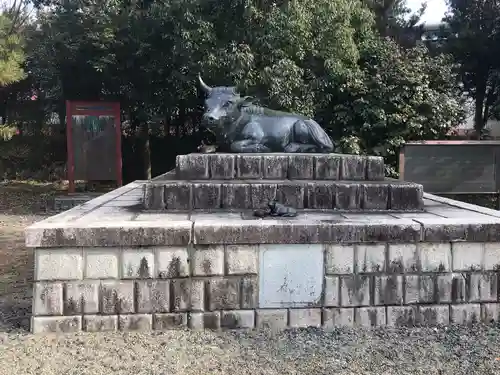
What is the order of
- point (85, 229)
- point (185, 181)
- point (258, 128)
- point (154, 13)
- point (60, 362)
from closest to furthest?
1. point (60, 362)
2. point (85, 229)
3. point (185, 181)
4. point (258, 128)
5. point (154, 13)

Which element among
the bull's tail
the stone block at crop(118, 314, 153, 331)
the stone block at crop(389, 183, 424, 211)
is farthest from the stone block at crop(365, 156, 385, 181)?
the stone block at crop(118, 314, 153, 331)

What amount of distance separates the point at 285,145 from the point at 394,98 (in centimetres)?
544

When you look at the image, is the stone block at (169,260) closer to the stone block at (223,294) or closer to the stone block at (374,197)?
the stone block at (223,294)

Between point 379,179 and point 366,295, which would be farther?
point 379,179

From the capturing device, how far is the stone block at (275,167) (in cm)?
491

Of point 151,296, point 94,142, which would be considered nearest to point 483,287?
point 151,296

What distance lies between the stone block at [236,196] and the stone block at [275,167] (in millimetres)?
506

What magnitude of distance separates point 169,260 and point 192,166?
1423 millimetres

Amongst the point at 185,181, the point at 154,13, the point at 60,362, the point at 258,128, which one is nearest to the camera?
the point at 60,362

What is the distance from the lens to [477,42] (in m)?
13.4

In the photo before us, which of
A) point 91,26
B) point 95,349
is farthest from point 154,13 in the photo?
point 95,349

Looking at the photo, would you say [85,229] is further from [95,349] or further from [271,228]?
[271,228]

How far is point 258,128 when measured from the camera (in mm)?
5328

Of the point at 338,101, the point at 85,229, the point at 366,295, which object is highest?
the point at 338,101
